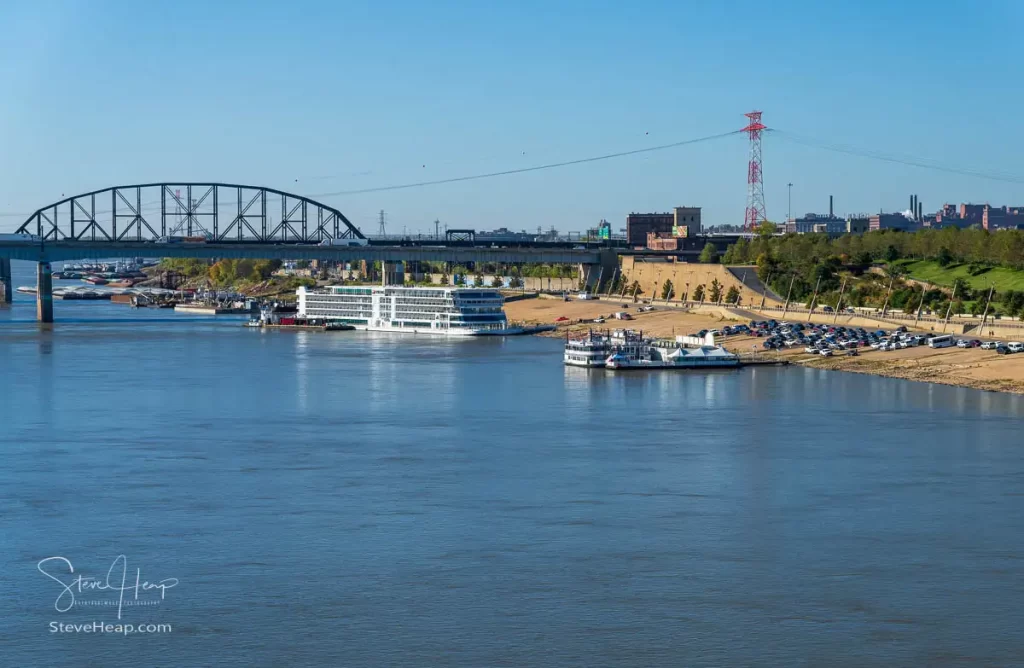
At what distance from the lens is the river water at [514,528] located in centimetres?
1745

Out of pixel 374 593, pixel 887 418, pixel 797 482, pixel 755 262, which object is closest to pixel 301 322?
pixel 755 262

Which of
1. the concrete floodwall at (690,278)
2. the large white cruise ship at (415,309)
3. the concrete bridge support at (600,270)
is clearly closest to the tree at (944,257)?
the concrete floodwall at (690,278)

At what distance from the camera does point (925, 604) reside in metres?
18.7

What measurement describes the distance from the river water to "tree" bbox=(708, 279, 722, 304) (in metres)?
37.0

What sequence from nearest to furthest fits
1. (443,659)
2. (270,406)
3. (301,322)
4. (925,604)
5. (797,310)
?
(443,659), (925,604), (270,406), (797,310), (301,322)

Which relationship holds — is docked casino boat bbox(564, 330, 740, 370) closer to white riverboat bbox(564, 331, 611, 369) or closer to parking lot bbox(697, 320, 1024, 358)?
white riverboat bbox(564, 331, 611, 369)

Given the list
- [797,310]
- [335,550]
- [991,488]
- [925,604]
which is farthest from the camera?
[797,310]

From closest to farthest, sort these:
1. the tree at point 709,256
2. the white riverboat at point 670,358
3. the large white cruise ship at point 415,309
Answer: the white riverboat at point 670,358
the large white cruise ship at point 415,309
the tree at point 709,256

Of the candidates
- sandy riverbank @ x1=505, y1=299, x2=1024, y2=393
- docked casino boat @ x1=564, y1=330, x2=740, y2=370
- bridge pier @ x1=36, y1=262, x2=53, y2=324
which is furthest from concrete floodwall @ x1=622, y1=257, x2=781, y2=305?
bridge pier @ x1=36, y1=262, x2=53, y2=324

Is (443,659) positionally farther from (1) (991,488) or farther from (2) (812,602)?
(1) (991,488)

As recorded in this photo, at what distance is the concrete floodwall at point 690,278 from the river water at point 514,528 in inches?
1385

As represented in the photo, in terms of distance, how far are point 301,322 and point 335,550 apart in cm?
6085

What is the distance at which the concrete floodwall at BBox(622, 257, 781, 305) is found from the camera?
76125 mm

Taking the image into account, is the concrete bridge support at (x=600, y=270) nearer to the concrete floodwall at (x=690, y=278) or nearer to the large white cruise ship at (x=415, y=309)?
the concrete floodwall at (x=690, y=278)
